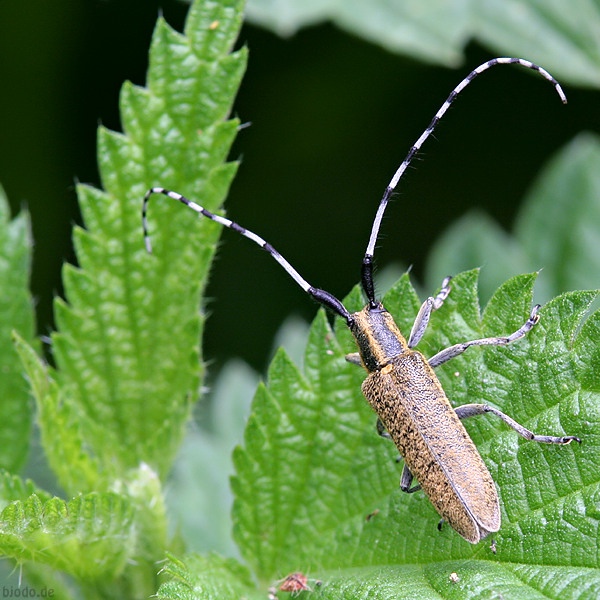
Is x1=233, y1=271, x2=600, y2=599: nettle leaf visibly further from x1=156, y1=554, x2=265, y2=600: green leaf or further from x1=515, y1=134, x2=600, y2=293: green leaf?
x1=515, y1=134, x2=600, y2=293: green leaf

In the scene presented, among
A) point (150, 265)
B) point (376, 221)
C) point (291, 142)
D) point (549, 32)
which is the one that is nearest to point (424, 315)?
point (376, 221)

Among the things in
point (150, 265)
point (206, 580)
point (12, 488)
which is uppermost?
point (150, 265)

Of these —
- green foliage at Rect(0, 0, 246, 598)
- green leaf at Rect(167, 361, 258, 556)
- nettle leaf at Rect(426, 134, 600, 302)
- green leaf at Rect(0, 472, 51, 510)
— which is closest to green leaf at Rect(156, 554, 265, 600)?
green foliage at Rect(0, 0, 246, 598)

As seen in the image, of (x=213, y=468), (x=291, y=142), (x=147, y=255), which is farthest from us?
(x=291, y=142)

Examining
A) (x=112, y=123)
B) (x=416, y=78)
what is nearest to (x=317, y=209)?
(x=416, y=78)

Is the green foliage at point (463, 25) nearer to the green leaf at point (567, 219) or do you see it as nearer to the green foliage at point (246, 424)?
the green leaf at point (567, 219)

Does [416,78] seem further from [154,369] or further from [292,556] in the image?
[292,556]

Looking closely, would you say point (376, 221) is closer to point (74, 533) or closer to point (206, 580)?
point (206, 580)
